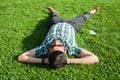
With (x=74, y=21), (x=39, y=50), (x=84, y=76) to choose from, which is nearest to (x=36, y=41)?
(x=39, y=50)

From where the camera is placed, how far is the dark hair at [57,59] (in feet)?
11.6

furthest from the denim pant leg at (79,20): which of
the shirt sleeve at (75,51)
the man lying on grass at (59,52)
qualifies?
the shirt sleeve at (75,51)

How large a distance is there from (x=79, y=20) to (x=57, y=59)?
170 cm

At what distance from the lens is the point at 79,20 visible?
504 centimetres

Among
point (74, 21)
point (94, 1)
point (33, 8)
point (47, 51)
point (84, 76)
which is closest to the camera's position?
point (84, 76)

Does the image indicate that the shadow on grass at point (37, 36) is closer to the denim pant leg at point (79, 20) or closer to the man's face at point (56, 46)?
the man's face at point (56, 46)

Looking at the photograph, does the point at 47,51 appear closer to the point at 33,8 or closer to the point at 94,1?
the point at 33,8

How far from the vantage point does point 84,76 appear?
12.3ft

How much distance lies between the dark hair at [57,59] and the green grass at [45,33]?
0.19 m

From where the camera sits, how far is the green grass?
12.4 feet

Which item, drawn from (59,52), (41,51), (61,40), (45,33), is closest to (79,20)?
(45,33)

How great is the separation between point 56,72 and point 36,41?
3.21ft

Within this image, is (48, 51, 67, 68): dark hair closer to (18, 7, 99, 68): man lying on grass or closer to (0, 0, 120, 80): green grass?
(18, 7, 99, 68): man lying on grass

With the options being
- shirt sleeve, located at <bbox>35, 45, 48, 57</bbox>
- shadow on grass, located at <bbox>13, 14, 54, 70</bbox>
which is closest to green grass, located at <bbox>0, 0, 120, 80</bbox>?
shadow on grass, located at <bbox>13, 14, 54, 70</bbox>
